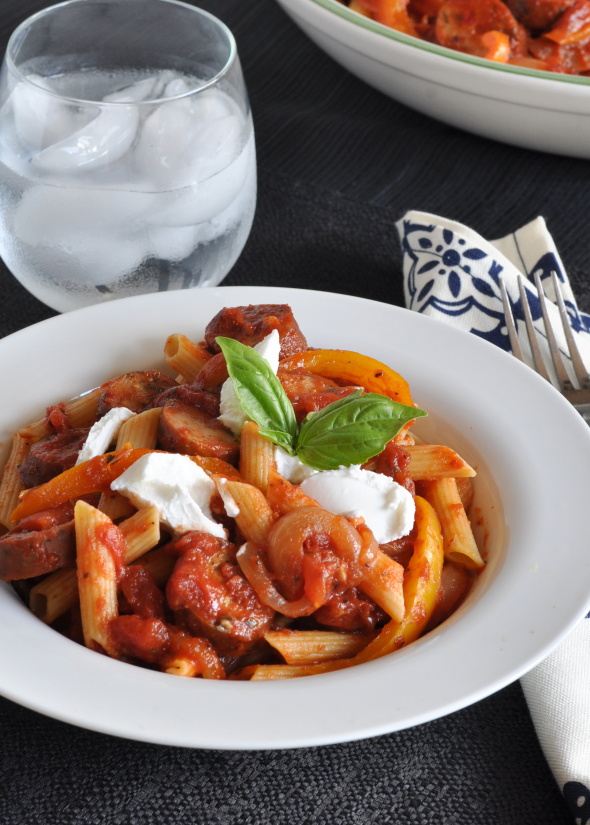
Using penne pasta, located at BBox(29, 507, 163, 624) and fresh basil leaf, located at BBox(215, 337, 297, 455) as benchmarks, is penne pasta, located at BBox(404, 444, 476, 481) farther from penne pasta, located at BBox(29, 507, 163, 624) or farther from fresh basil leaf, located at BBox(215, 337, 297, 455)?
penne pasta, located at BBox(29, 507, 163, 624)

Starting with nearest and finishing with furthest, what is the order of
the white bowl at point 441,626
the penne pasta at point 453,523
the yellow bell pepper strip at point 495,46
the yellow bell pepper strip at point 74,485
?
the white bowl at point 441,626, the yellow bell pepper strip at point 74,485, the penne pasta at point 453,523, the yellow bell pepper strip at point 495,46

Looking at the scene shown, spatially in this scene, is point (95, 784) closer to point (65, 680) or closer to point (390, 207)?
point (65, 680)

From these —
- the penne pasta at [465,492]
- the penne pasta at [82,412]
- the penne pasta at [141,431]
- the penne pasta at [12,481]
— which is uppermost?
the penne pasta at [465,492]

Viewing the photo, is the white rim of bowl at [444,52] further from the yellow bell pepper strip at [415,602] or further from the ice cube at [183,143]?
the yellow bell pepper strip at [415,602]

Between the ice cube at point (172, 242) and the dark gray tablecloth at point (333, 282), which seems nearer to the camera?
the dark gray tablecloth at point (333, 282)

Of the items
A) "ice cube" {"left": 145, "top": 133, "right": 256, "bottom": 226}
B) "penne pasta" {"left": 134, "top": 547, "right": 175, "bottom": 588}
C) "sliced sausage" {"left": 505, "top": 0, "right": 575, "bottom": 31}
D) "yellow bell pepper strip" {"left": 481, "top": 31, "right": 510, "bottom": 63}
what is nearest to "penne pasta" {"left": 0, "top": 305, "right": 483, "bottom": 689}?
"penne pasta" {"left": 134, "top": 547, "right": 175, "bottom": 588}

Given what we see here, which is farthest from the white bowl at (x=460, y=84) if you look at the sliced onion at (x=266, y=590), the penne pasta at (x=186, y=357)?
the sliced onion at (x=266, y=590)

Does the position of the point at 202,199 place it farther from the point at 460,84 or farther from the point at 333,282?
the point at 460,84
